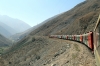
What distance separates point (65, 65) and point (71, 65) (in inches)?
65.6

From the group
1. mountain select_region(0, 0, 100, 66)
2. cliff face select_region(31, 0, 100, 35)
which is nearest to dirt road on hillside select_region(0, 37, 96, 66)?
mountain select_region(0, 0, 100, 66)

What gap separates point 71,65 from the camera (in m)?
22.0

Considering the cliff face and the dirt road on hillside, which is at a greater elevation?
the cliff face

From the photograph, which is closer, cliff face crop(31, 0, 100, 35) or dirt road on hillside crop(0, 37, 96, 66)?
dirt road on hillside crop(0, 37, 96, 66)

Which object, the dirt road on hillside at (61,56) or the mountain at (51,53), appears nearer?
the dirt road on hillside at (61,56)

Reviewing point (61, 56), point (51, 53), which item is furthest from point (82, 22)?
point (61, 56)

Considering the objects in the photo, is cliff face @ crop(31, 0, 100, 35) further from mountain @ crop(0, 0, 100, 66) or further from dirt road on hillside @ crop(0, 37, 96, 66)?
dirt road on hillside @ crop(0, 37, 96, 66)

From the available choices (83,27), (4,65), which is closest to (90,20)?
(83,27)

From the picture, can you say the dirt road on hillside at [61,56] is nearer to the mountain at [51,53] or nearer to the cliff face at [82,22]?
the mountain at [51,53]

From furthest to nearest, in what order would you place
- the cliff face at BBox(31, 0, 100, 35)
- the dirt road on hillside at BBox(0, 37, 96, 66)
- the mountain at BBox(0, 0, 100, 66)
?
the cliff face at BBox(31, 0, 100, 35) < the mountain at BBox(0, 0, 100, 66) < the dirt road on hillside at BBox(0, 37, 96, 66)

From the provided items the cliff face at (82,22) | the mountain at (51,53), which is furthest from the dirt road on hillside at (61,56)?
the cliff face at (82,22)

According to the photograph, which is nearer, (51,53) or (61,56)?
(61,56)

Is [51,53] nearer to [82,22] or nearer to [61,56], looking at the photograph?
[61,56]

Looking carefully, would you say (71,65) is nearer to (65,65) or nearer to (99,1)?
(65,65)
